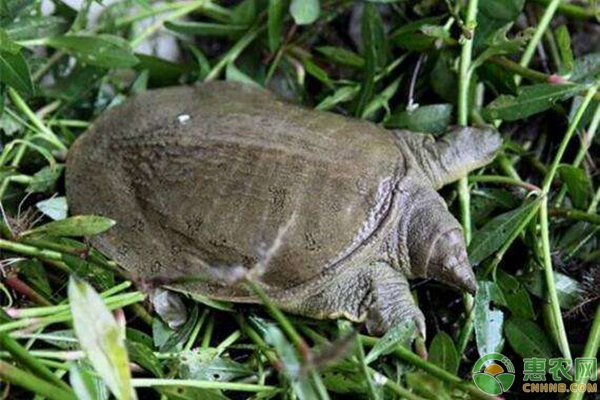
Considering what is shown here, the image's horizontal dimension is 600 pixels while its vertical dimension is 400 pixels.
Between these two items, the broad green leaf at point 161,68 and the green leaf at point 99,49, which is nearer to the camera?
the green leaf at point 99,49

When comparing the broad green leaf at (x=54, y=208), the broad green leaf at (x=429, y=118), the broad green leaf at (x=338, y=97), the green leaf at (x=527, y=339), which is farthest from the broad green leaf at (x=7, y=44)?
the green leaf at (x=527, y=339)

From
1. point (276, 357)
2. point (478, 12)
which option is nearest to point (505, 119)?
point (478, 12)

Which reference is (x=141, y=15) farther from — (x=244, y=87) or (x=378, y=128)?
(x=378, y=128)

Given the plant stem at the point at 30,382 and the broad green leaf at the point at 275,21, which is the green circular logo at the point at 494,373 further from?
the broad green leaf at the point at 275,21

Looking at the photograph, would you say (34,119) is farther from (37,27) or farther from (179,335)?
(179,335)

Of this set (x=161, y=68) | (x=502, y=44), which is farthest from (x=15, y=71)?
(x=502, y=44)
